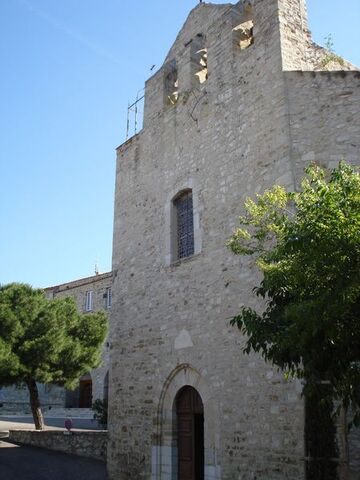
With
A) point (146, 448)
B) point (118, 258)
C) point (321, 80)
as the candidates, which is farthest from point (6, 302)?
point (321, 80)

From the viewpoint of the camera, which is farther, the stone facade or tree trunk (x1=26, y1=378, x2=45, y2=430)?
the stone facade

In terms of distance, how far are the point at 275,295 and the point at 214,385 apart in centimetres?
363

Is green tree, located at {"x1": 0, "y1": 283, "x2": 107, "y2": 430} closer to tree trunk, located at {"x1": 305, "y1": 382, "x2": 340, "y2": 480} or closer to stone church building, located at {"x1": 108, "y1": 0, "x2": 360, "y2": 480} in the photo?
stone church building, located at {"x1": 108, "y1": 0, "x2": 360, "y2": 480}

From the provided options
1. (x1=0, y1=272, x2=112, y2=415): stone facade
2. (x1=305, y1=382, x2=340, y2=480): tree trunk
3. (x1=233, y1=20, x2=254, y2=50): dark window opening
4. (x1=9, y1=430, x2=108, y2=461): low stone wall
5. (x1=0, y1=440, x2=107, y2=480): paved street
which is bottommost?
(x1=0, y1=440, x2=107, y2=480): paved street

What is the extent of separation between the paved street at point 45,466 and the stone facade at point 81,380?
381 inches

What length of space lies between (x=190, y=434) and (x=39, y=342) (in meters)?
7.29

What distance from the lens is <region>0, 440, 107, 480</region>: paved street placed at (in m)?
10.7

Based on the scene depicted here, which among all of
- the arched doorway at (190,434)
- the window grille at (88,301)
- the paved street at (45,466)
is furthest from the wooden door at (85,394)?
the arched doorway at (190,434)

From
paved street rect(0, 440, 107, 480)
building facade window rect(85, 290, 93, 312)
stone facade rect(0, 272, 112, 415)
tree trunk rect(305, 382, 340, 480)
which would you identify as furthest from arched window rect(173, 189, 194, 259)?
building facade window rect(85, 290, 93, 312)

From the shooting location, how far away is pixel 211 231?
9461 mm

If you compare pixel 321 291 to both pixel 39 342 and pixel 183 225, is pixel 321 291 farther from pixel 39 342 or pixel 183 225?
pixel 39 342

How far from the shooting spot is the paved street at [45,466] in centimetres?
1068

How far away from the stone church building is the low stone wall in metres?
1.86

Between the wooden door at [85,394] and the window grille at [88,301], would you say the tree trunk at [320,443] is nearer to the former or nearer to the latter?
the window grille at [88,301]
